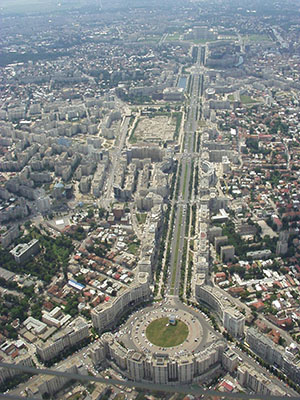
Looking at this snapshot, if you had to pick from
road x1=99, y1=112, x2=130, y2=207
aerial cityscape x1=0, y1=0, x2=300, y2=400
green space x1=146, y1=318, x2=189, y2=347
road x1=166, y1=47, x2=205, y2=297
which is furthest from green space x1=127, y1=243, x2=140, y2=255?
green space x1=146, y1=318, x2=189, y2=347

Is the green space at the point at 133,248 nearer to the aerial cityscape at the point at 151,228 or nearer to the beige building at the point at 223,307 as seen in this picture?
the aerial cityscape at the point at 151,228

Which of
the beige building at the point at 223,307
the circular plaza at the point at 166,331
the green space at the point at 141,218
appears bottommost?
the circular plaza at the point at 166,331

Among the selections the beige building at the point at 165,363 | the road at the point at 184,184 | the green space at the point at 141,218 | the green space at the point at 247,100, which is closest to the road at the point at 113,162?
the green space at the point at 141,218

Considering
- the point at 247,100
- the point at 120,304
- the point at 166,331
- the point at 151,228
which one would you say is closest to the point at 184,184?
the point at 151,228

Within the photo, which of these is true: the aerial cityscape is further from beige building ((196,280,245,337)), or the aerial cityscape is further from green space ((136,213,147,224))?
green space ((136,213,147,224))

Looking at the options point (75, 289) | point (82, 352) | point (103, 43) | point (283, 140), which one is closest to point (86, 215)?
point (75, 289)

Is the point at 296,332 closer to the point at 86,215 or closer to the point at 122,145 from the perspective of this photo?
the point at 86,215
